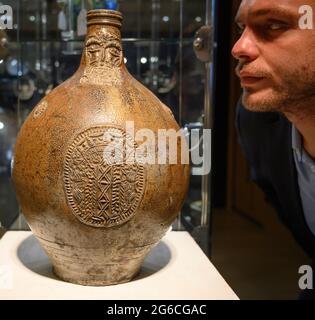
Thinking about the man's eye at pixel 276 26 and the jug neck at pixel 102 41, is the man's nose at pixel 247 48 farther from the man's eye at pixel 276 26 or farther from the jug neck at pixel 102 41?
the jug neck at pixel 102 41

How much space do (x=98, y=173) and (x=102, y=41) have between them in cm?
45

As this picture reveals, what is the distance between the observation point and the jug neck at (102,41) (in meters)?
1.36

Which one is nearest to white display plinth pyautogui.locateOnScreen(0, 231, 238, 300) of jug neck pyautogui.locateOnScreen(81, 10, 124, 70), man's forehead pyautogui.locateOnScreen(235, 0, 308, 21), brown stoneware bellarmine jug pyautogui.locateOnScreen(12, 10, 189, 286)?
brown stoneware bellarmine jug pyautogui.locateOnScreen(12, 10, 189, 286)

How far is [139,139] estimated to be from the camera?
1.22 m

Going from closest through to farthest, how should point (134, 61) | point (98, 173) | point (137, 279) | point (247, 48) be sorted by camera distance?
point (98, 173) → point (247, 48) → point (137, 279) → point (134, 61)

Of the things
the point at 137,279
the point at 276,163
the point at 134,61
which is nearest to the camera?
the point at 137,279

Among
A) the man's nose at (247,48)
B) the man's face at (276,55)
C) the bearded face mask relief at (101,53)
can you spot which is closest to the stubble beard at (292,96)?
the man's face at (276,55)

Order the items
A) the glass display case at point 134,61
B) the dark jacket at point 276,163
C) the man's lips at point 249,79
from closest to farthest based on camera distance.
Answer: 1. the man's lips at point 249,79
2. the dark jacket at point 276,163
3. the glass display case at point 134,61

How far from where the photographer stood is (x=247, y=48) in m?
1.28

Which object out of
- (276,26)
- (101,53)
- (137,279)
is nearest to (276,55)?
(276,26)

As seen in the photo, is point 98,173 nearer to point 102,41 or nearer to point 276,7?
point 102,41

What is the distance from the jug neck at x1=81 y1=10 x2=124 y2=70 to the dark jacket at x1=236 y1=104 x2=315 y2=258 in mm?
678

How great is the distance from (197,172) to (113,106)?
2.79 ft
